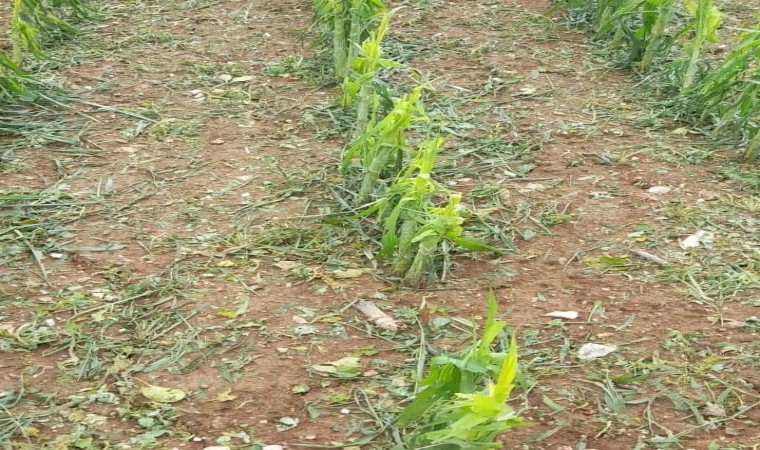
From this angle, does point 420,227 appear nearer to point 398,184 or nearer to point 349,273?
point 398,184

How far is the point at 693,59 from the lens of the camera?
3.99m

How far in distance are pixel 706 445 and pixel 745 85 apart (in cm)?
188

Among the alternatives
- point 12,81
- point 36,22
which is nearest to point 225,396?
point 12,81

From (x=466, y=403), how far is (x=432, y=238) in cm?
94

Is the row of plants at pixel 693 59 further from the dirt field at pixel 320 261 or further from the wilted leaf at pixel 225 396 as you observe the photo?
the wilted leaf at pixel 225 396

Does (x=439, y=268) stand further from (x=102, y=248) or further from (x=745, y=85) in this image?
(x=745, y=85)

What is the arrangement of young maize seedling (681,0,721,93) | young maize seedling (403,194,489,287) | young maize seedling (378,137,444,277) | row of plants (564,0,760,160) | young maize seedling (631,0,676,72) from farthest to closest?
1. young maize seedling (631,0,676,72)
2. young maize seedling (681,0,721,93)
3. row of plants (564,0,760,160)
4. young maize seedling (378,137,444,277)
5. young maize seedling (403,194,489,287)

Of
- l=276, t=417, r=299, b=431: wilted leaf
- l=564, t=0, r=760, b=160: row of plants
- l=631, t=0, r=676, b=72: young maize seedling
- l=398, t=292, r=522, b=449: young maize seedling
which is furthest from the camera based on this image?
l=631, t=0, r=676, b=72: young maize seedling

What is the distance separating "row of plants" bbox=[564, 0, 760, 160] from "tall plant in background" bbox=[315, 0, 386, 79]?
50.1 inches

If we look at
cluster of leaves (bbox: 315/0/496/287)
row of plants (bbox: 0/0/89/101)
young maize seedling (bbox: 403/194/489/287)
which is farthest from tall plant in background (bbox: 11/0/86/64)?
young maize seedling (bbox: 403/194/489/287)

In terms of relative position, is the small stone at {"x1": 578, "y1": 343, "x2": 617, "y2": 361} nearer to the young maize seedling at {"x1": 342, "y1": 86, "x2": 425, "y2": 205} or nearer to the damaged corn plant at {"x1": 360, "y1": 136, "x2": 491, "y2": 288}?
the damaged corn plant at {"x1": 360, "y1": 136, "x2": 491, "y2": 288}

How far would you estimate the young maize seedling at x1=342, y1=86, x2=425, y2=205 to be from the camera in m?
3.02

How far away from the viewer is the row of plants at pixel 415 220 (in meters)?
1.93

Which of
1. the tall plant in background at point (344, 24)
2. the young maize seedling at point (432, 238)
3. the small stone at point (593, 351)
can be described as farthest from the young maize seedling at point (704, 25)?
the small stone at point (593, 351)
